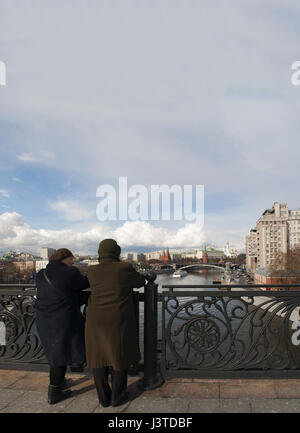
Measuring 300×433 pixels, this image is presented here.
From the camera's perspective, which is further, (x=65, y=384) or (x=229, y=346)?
(x=229, y=346)

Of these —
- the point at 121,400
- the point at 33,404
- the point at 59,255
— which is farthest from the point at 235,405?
the point at 59,255

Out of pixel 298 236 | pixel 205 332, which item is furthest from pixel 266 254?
pixel 205 332

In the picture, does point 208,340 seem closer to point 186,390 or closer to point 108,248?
point 186,390

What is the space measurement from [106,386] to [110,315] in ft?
2.41

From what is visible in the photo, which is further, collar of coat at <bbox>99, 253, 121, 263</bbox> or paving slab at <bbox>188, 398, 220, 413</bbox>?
collar of coat at <bbox>99, 253, 121, 263</bbox>

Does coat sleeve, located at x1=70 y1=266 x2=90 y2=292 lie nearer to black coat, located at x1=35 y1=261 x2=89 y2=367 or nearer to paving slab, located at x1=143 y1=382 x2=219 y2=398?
black coat, located at x1=35 y1=261 x2=89 y2=367

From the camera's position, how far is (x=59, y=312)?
319 centimetres

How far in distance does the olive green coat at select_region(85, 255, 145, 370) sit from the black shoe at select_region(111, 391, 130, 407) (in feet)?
1.00

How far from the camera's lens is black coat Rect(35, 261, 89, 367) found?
3.16 metres

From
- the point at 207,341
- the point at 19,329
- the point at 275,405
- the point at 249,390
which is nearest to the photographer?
the point at 275,405

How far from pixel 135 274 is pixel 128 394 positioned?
1287 mm

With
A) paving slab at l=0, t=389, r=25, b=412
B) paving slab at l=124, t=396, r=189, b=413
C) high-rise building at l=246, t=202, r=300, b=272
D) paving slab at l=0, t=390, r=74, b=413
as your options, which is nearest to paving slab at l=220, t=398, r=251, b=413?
paving slab at l=124, t=396, r=189, b=413

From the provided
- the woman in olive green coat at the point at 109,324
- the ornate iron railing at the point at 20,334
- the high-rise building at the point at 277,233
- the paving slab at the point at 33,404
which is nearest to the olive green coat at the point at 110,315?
the woman in olive green coat at the point at 109,324
